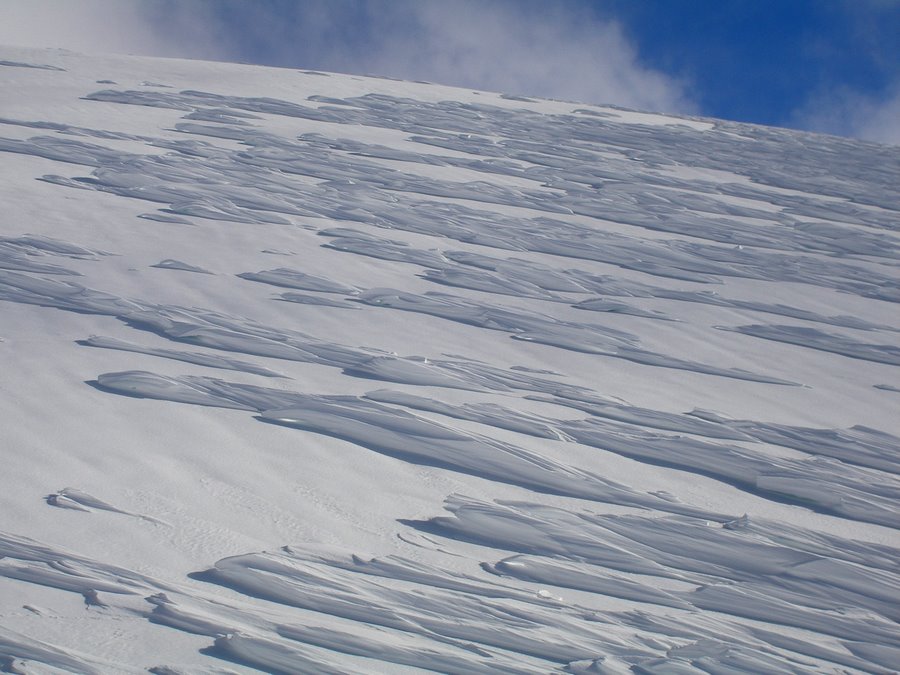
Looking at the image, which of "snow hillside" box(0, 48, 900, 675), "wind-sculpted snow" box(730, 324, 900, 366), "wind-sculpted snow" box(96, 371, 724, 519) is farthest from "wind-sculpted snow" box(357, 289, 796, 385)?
"wind-sculpted snow" box(96, 371, 724, 519)

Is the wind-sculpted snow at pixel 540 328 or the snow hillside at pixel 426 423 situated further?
the wind-sculpted snow at pixel 540 328

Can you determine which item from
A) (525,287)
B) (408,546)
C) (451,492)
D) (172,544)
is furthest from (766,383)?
(172,544)

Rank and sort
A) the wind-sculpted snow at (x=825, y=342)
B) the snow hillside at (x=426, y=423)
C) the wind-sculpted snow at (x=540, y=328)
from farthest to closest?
1. the wind-sculpted snow at (x=825, y=342)
2. the wind-sculpted snow at (x=540, y=328)
3. the snow hillside at (x=426, y=423)

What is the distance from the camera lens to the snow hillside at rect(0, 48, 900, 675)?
5.47 feet

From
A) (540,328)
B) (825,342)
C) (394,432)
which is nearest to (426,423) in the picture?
(394,432)

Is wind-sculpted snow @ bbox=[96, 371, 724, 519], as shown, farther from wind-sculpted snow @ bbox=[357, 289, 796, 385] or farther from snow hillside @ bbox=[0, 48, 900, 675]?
wind-sculpted snow @ bbox=[357, 289, 796, 385]

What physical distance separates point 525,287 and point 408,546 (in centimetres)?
211

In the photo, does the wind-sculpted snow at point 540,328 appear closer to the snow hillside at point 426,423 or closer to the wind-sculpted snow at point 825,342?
the snow hillside at point 426,423

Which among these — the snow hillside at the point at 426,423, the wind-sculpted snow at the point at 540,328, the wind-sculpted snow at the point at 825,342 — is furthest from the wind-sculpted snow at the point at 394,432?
the wind-sculpted snow at the point at 825,342

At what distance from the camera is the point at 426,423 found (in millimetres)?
2436

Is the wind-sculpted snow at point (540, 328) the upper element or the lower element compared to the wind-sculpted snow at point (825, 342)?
lower

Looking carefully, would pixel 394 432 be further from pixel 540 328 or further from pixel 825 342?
pixel 825 342

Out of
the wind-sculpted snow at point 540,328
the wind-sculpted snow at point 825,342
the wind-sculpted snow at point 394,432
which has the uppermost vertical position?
the wind-sculpted snow at point 825,342

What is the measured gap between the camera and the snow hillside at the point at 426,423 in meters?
1.67
